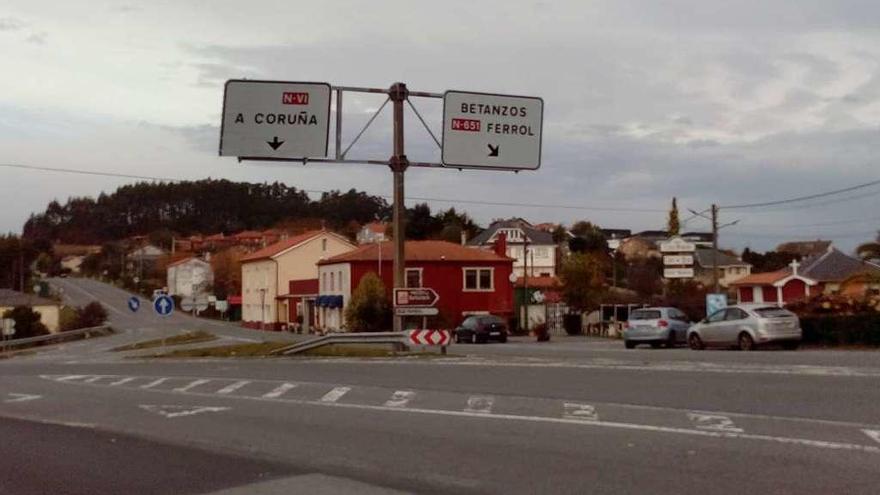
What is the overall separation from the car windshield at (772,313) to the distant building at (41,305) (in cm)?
6960

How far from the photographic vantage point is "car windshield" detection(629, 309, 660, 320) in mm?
39281

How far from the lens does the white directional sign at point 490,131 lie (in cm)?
2809

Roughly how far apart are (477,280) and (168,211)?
11632cm

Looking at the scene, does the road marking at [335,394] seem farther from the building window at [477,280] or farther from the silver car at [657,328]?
the building window at [477,280]

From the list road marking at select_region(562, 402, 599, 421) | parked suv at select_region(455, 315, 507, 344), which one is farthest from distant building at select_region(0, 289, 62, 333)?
road marking at select_region(562, 402, 599, 421)

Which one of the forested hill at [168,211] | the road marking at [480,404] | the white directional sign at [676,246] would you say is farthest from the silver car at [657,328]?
the forested hill at [168,211]

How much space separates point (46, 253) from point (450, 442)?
146489mm

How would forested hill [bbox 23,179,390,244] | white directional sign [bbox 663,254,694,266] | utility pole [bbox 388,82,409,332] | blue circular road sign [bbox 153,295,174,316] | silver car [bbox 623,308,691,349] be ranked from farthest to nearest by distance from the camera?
forested hill [bbox 23,179,390,244], white directional sign [bbox 663,254,694,266], blue circular road sign [bbox 153,295,174,316], silver car [bbox 623,308,691,349], utility pole [bbox 388,82,409,332]

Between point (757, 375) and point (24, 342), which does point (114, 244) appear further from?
point (757, 375)

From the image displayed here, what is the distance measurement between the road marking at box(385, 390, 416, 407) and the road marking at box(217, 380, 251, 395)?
3921 millimetres

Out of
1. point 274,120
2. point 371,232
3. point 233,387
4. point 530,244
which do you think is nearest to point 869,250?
point 274,120

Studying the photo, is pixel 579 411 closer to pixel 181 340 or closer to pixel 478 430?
pixel 478 430

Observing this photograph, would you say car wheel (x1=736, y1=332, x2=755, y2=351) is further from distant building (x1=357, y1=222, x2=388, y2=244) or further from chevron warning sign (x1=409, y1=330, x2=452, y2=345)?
distant building (x1=357, y1=222, x2=388, y2=244)

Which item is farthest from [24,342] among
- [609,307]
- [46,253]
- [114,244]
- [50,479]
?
[114,244]
